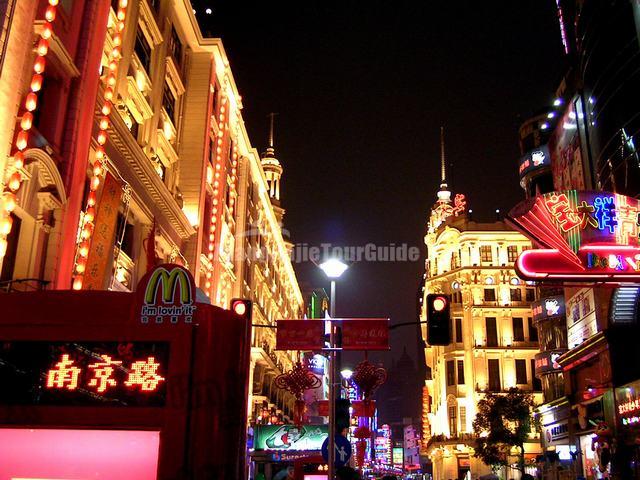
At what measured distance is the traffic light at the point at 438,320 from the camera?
13719 mm

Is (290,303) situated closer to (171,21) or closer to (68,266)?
(171,21)

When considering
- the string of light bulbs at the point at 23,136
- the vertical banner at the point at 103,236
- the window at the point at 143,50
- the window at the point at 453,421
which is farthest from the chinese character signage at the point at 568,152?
the window at the point at 453,421

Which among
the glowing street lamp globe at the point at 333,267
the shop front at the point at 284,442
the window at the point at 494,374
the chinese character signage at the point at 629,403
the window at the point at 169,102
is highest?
the window at the point at 169,102

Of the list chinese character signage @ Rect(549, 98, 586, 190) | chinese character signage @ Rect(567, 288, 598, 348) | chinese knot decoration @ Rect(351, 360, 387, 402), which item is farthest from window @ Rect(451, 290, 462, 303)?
chinese knot decoration @ Rect(351, 360, 387, 402)

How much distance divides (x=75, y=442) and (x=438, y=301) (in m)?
10.3

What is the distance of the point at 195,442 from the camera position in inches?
176

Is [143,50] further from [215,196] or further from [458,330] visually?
[458,330]

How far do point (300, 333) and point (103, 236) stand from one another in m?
7.57

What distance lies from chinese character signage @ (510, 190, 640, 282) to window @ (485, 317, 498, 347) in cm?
5100

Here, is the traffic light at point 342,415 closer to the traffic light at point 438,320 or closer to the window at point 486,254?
the traffic light at point 438,320

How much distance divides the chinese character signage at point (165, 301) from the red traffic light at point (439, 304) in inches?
389

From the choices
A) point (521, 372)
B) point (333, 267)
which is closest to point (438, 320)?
point (333, 267)

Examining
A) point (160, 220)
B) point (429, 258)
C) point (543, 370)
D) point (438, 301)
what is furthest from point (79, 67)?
point (429, 258)

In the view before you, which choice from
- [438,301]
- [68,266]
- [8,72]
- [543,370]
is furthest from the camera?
[543,370]
